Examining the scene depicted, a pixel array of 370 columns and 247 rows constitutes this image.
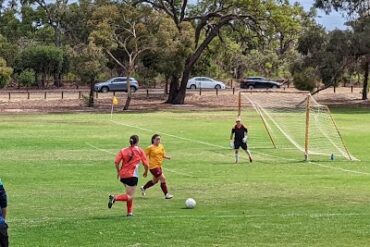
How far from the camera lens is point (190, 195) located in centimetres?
1948

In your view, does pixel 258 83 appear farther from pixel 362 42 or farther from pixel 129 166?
pixel 129 166

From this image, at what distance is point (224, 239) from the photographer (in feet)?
42.9

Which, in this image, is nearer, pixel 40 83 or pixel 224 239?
pixel 224 239

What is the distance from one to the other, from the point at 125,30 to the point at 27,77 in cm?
2583

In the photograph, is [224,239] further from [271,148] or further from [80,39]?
[80,39]

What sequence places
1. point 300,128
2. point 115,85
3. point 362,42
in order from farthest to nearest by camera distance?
point 115,85 → point 362,42 → point 300,128

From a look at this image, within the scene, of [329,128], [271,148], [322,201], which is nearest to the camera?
[322,201]

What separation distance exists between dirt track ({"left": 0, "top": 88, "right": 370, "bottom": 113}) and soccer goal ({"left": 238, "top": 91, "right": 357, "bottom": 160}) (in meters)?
24.9

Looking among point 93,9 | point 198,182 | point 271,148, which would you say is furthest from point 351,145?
point 93,9

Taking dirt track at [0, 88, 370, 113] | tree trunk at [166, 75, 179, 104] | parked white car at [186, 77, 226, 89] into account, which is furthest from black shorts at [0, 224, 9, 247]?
parked white car at [186, 77, 226, 89]

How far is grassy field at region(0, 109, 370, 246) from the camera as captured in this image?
528 inches

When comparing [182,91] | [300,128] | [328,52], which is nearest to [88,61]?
[182,91]

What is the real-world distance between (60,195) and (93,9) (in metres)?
48.4

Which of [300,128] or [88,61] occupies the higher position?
[88,61]
